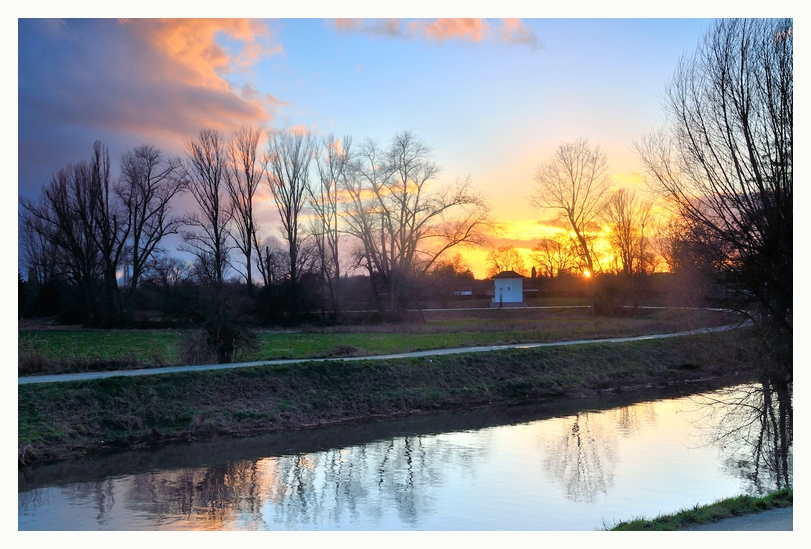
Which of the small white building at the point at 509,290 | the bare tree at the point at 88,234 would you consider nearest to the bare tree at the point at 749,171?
the bare tree at the point at 88,234

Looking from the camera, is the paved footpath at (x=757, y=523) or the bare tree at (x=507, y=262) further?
the bare tree at (x=507, y=262)

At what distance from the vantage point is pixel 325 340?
3164 cm

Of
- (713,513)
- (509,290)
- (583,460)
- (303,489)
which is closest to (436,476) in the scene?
(303,489)

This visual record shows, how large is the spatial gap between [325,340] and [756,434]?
20.5 m

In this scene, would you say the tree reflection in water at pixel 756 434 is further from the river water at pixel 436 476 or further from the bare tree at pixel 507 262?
the bare tree at pixel 507 262

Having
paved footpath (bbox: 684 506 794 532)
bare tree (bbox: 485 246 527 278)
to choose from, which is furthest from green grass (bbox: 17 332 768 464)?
bare tree (bbox: 485 246 527 278)

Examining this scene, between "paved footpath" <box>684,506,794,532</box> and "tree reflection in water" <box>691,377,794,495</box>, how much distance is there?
9.87ft

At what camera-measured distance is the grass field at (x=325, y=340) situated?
19.5 metres

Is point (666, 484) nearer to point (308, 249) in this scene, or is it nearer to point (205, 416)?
point (205, 416)

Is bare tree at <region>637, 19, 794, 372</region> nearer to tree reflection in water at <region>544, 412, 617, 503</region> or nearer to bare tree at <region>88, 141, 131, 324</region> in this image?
tree reflection in water at <region>544, 412, 617, 503</region>

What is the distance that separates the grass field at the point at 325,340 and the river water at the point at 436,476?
15.5 ft

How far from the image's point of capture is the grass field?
1947cm

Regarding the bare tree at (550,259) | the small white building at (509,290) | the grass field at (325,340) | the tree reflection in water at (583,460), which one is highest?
the bare tree at (550,259)

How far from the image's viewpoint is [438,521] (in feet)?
30.7
